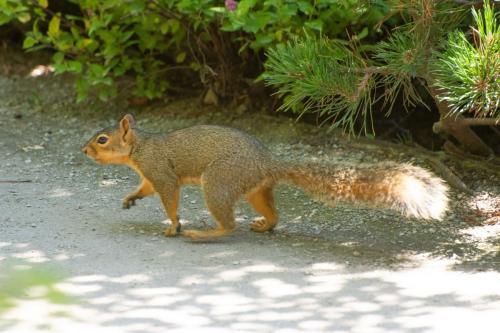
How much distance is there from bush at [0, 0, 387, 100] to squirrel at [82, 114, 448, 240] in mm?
1108

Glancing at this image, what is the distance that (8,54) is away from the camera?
8680 millimetres

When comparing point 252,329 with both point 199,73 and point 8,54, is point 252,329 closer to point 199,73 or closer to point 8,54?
point 199,73

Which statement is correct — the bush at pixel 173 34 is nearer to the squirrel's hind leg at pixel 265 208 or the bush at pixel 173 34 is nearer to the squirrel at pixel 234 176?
the squirrel at pixel 234 176

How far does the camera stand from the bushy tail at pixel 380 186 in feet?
14.1

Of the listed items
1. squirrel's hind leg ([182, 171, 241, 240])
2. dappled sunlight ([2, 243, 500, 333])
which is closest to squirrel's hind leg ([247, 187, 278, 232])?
squirrel's hind leg ([182, 171, 241, 240])

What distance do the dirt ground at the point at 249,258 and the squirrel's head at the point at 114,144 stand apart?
0.38 metres

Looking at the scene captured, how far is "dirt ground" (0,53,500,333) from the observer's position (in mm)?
3820

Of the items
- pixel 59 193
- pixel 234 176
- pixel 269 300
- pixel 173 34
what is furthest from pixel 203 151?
pixel 173 34

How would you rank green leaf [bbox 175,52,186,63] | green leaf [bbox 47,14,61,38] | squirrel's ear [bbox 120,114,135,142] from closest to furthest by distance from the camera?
squirrel's ear [bbox 120,114,135,142] → green leaf [bbox 47,14,61,38] → green leaf [bbox 175,52,186,63]

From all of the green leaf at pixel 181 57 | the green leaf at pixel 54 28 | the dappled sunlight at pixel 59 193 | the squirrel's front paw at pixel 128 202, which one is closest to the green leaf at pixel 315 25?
the squirrel's front paw at pixel 128 202

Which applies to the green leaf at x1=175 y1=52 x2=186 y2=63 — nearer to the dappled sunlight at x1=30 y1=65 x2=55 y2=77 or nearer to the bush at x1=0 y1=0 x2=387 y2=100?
the bush at x1=0 y1=0 x2=387 y2=100

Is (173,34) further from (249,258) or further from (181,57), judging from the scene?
(249,258)

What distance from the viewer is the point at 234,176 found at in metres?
4.82

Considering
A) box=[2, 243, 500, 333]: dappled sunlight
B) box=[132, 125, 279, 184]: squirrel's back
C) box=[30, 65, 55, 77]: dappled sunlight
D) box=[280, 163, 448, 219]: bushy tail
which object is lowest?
box=[2, 243, 500, 333]: dappled sunlight
